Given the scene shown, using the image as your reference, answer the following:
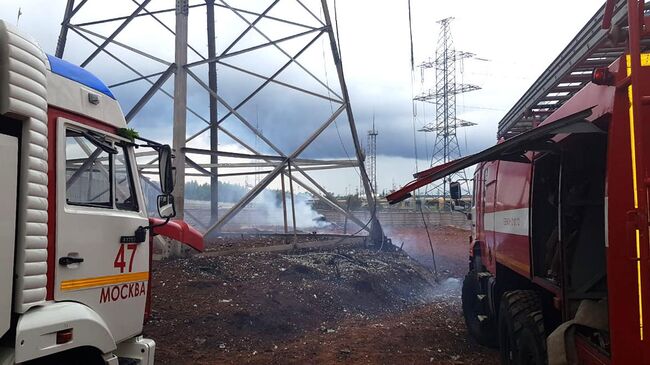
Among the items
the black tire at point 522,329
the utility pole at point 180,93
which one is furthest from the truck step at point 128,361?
the utility pole at point 180,93

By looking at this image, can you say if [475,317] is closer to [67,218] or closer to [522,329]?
[522,329]

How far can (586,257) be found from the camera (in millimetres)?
4066

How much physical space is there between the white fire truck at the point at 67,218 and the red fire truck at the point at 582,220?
2.13 meters

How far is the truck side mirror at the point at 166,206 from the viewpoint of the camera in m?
4.28

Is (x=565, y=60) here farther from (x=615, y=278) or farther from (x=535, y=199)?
(x=615, y=278)

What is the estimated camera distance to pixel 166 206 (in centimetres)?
432

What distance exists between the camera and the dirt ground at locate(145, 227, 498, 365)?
701 centimetres

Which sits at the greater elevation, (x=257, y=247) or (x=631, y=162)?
(x=631, y=162)

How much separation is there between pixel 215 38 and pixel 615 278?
12395 mm

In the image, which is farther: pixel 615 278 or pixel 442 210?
pixel 442 210

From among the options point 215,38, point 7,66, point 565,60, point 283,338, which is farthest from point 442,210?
point 7,66

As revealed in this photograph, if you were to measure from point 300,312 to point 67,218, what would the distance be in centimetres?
596

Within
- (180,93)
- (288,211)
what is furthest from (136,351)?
(288,211)

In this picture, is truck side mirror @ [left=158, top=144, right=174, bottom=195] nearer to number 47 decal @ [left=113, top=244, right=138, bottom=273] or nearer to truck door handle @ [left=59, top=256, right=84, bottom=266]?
number 47 decal @ [left=113, top=244, right=138, bottom=273]
